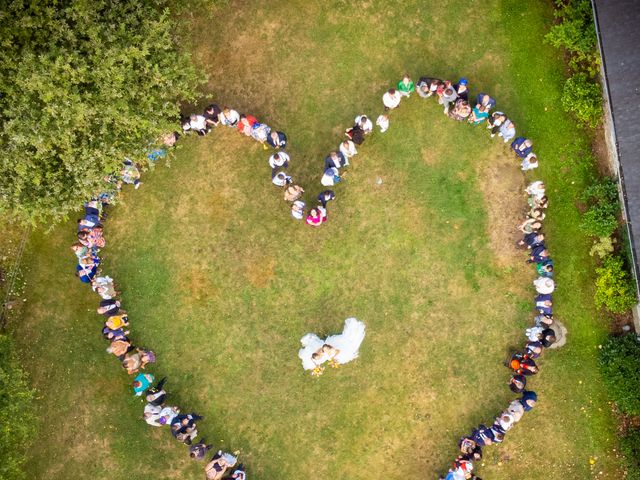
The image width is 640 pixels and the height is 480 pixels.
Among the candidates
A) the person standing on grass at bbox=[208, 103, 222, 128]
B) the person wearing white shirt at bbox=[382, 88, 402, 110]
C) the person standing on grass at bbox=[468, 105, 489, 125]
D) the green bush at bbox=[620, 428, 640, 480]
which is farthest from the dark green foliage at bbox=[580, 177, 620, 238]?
the person standing on grass at bbox=[208, 103, 222, 128]

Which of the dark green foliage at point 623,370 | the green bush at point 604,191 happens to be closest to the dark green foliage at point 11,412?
the dark green foliage at point 623,370

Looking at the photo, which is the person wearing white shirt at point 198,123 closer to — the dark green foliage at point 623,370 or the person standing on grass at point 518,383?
the person standing on grass at point 518,383

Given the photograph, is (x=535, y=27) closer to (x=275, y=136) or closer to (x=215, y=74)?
(x=275, y=136)

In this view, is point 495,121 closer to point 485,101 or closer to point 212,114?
point 485,101

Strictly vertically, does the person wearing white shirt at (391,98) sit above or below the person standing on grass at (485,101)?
above

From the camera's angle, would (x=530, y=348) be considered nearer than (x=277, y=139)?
Yes

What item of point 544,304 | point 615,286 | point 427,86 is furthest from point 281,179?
point 615,286

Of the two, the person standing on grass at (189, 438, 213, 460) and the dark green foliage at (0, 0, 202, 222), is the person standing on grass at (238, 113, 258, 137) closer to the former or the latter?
the dark green foliage at (0, 0, 202, 222)

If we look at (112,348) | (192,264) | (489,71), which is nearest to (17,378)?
(112,348)
